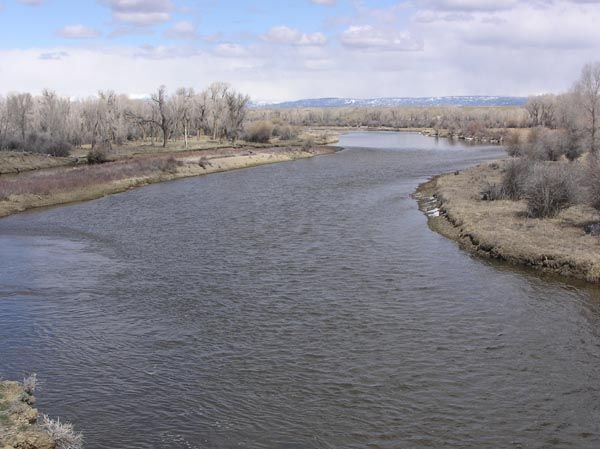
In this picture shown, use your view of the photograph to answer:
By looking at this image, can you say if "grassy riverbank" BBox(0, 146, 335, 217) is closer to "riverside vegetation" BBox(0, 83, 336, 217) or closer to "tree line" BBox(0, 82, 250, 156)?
"riverside vegetation" BBox(0, 83, 336, 217)

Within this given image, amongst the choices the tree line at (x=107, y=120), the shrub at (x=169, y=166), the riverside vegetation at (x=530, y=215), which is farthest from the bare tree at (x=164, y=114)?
the riverside vegetation at (x=530, y=215)

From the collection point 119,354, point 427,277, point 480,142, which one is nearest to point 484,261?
point 427,277

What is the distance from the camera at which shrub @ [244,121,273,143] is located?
110 meters

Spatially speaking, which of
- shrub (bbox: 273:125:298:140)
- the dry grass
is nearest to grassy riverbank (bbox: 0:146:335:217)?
the dry grass

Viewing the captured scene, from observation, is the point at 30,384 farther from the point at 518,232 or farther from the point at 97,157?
the point at 97,157

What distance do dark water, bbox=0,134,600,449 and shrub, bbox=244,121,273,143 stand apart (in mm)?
79194

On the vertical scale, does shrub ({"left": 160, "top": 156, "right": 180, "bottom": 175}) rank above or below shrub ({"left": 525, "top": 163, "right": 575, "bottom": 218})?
above

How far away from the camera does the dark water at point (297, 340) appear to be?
12.6 m

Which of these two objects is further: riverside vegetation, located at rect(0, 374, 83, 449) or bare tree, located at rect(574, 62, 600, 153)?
bare tree, located at rect(574, 62, 600, 153)

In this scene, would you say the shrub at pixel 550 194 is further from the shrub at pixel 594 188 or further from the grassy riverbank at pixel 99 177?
the grassy riverbank at pixel 99 177

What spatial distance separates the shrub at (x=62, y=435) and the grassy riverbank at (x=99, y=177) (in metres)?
32.2

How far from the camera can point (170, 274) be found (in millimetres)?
23906

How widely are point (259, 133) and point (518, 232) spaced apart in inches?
3424

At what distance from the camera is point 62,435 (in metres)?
11.4
